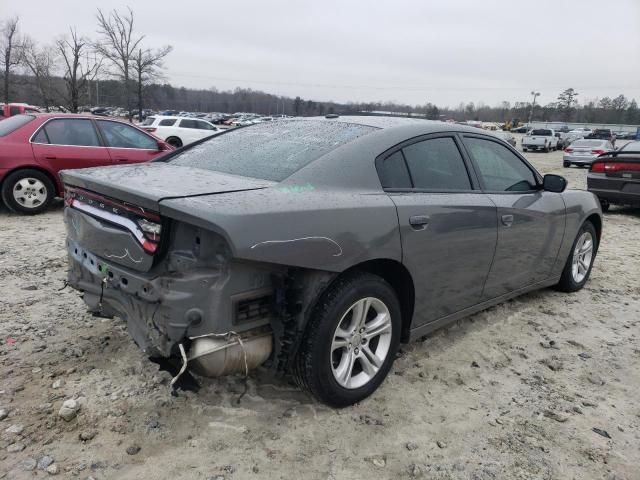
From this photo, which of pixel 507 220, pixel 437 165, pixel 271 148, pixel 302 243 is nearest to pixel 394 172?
pixel 437 165

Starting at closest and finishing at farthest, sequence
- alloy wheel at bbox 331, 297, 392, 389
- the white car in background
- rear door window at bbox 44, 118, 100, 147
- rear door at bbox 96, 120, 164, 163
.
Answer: alloy wheel at bbox 331, 297, 392, 389 < rear door window at bbox 44, 118, 100, 147 < rear door at bbox 96, 120, 164, 163 < the white car in background

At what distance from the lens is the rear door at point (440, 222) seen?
2.82 metres

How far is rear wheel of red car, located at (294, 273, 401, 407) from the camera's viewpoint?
245 cm

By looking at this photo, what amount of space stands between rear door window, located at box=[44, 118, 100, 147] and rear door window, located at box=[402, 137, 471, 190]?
579 cm

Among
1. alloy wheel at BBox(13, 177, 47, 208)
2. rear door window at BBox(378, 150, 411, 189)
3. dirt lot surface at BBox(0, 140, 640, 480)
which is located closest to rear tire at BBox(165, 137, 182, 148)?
alloy wheel at BBox(13, 177, 47, 208)

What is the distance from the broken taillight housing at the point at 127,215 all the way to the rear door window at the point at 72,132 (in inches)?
195

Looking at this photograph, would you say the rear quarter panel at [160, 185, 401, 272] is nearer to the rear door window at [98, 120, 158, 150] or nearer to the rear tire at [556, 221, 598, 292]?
the rear tire at [556, 221, 598, 292]

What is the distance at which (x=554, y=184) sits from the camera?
407cm

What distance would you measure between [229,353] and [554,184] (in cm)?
314

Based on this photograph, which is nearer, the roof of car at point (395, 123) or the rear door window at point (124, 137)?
the roof of car at point (395, 123)

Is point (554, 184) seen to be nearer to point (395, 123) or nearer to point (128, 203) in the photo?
point (395, 123)

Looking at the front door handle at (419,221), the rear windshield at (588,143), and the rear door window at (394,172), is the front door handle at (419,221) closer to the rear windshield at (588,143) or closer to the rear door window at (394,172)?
the rear door window at (394,172)

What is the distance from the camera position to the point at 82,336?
132 inches

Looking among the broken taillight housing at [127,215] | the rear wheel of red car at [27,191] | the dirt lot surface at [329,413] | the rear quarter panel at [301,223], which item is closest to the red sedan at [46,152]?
the rear wheel of red car at [27,191]
